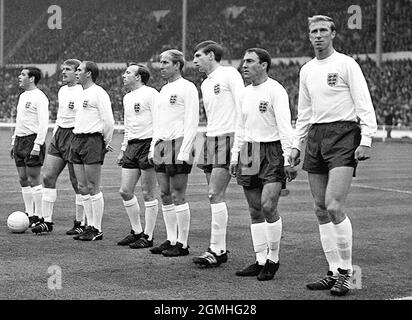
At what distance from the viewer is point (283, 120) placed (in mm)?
7324

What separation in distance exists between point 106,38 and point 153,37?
13.5 feet

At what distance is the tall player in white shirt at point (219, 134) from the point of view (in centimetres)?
809

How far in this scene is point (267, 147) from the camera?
7.47 metres

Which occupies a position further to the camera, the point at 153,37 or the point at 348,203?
the point at 153,37

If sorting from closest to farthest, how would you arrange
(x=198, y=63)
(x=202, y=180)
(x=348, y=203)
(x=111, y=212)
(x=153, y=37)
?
(x=198, y=63) < (x=111, y=212) < (x=348, y=203) < (x=202, y=180) < (x=153, y=37)

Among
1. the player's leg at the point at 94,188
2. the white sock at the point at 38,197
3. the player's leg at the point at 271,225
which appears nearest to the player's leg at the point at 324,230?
the player's leg at the point at 271,225

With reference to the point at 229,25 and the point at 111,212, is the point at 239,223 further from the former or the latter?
the point at 229,25

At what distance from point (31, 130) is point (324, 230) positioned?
509 centimetres

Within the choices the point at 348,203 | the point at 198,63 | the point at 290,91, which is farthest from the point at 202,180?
the point at 290,91

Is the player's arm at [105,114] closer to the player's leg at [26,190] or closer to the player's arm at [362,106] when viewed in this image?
the player's leg at [26,190]

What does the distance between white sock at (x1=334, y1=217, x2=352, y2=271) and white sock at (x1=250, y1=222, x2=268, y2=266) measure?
0.98 m

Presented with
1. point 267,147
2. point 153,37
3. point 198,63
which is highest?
point 153,37
